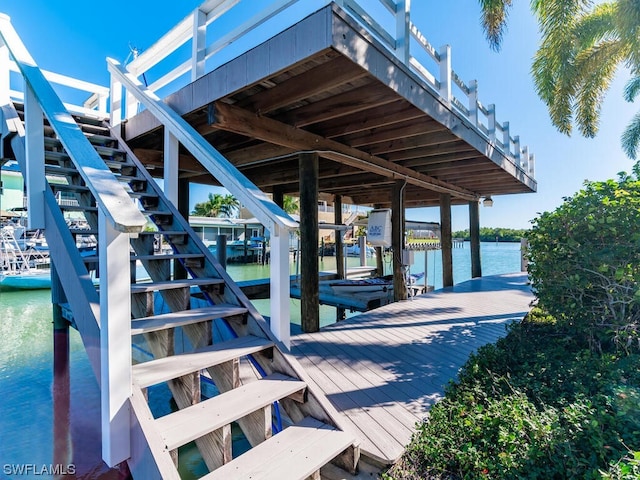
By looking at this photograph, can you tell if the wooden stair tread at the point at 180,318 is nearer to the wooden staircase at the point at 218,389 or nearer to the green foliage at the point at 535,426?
the wooden staircase at the point at 218,389

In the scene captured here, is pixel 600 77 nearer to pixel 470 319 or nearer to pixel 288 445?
pixel 470 319

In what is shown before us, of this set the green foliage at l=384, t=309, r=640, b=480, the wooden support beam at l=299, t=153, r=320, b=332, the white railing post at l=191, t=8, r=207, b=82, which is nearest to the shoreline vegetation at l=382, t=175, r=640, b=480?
the green foliage at l=384, t=309, r=640, b=480

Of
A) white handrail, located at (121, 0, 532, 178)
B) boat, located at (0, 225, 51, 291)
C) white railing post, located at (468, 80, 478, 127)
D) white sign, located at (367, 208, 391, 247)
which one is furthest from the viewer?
boat, located at (0, 225, 51, 291)

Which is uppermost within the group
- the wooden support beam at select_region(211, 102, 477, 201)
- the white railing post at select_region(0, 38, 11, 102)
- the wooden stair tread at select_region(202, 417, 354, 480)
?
the white railing post at select_region(0, 38, 11, 102)

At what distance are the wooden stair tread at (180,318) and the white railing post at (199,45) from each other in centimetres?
247

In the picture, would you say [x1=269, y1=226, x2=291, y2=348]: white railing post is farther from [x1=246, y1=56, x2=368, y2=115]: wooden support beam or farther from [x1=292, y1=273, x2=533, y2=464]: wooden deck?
[x1=246, y1=56, x2=368, y2=115]: wooden support beam

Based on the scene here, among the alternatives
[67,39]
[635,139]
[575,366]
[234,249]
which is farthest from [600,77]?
[234,249]

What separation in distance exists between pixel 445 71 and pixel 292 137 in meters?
2.08

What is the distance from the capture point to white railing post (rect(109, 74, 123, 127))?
4.38 metres

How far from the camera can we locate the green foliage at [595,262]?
2.75 meters

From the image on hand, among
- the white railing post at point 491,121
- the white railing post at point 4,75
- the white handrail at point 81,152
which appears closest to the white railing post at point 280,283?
the white handrail at point 81,152

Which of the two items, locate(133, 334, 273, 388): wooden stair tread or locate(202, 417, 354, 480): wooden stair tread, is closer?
locate(202, 417, 354, 480): wooden stair tread

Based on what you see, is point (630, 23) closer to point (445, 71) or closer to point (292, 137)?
point (445, 71)

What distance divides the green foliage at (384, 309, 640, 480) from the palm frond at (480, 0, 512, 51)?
5.98m
